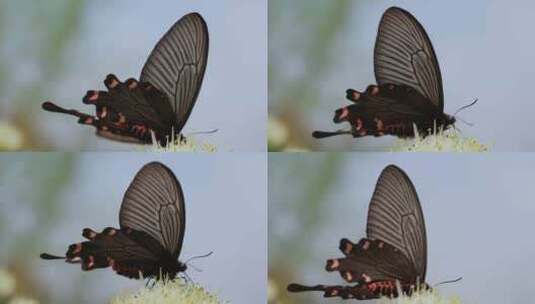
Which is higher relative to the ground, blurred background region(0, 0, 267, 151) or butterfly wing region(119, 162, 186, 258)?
blurred background region(0, 0, 267, 151)

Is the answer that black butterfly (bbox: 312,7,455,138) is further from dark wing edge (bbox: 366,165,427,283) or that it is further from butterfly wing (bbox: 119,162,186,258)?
butterfly wing (bbox: 119,162,186,258)

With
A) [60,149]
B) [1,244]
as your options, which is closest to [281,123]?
[60,149]

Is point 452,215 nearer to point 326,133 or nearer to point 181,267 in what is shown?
point 326,133

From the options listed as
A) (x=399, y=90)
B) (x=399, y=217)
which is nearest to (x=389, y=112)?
(x=399, y=90)

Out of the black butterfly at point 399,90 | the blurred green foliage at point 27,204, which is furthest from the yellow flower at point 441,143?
the blurred green foliage at point 27,204

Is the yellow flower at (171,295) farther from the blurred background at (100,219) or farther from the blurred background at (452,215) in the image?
the blurred background at (452,215)

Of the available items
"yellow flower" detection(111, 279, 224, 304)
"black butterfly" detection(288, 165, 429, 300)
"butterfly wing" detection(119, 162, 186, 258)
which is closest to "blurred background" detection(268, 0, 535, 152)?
"black butterfly" detection(288, 165, 429, 300)
